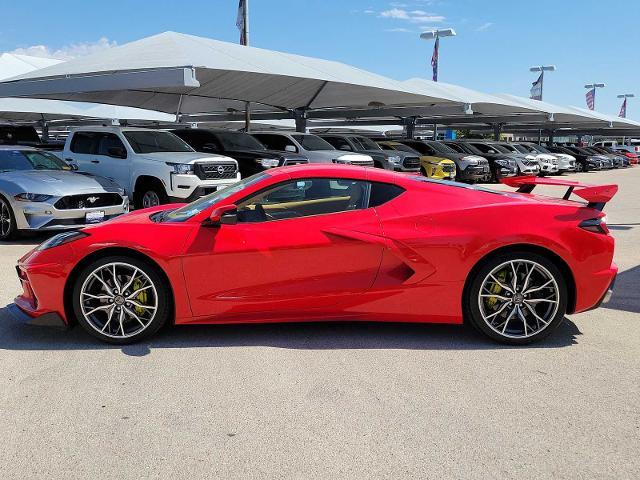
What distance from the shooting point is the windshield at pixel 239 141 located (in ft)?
49.9

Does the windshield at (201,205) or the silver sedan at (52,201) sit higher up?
the windshield at (201,205)

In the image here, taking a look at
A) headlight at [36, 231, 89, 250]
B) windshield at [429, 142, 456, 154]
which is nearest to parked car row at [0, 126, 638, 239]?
windshield at [429, 142, 456, 154]

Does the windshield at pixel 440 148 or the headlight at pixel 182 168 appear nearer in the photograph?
the headlight at pixel 182 168

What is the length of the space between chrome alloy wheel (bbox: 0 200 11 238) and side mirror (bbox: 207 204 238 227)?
18.3 ft

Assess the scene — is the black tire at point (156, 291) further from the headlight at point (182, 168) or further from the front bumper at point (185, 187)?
the headlight at point (182, 168)

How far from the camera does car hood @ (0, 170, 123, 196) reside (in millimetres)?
8500

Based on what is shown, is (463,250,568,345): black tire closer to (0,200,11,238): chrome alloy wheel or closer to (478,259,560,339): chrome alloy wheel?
(478,259,560,339): chrome alloy wheel

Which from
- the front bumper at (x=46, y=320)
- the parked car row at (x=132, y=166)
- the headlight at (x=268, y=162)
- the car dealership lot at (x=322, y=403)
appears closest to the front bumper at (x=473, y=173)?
the parked car row at (x=132, y=166)

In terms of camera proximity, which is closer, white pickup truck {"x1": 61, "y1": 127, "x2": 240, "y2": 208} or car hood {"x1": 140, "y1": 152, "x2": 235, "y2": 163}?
white pickup truck {"x1": 61, "y1": 127, "x2": 240, "y2": 208}

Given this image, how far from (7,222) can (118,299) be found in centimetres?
528

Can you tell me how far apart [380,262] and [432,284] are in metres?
0.40

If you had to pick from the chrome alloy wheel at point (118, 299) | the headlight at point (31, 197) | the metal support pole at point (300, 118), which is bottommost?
the chrome alloy wheel at point (118, 299)

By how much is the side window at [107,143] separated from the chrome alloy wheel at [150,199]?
1188 millimetres

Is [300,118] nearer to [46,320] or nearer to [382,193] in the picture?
[382,193]
